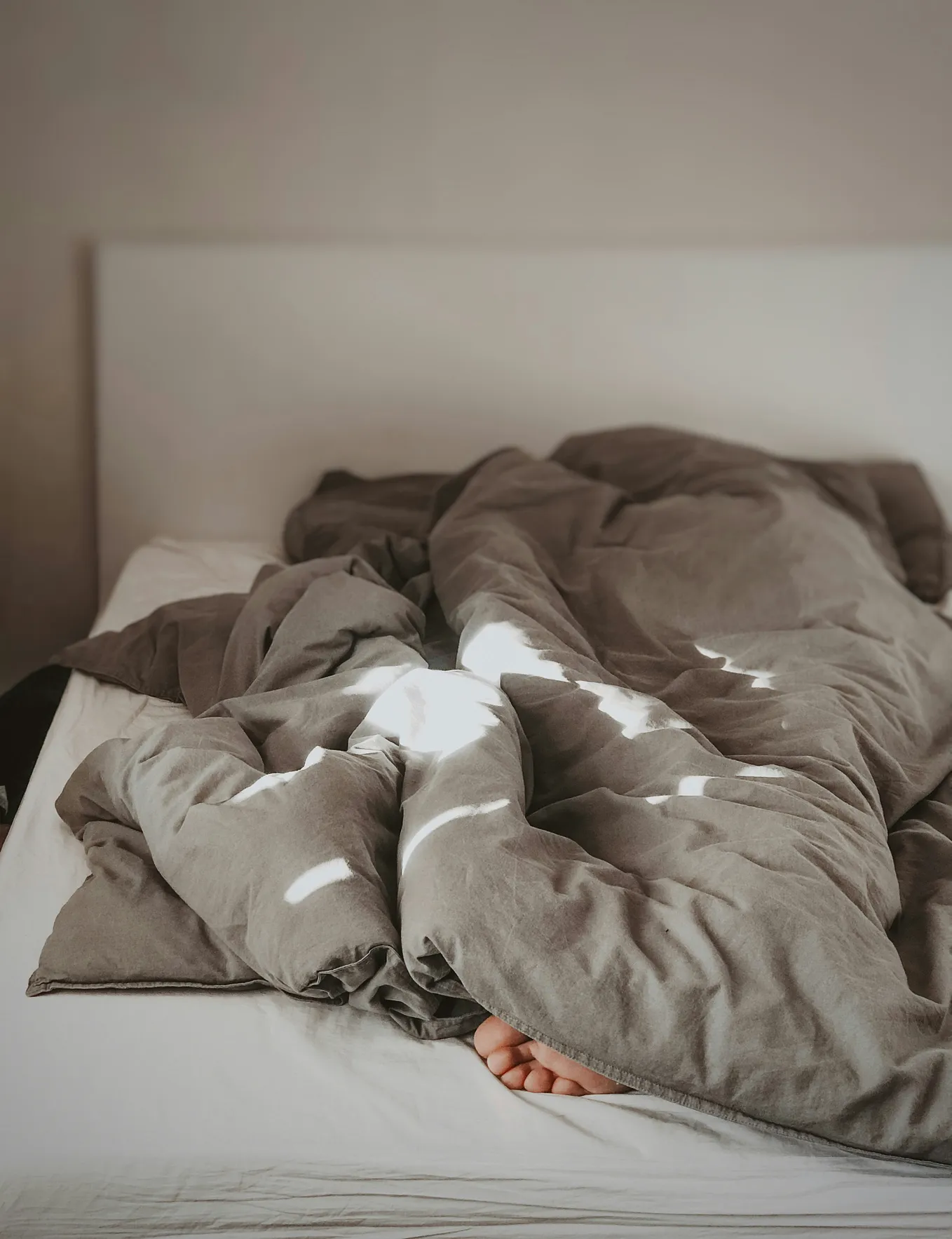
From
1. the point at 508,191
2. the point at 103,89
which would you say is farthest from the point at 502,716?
the point at 103,89

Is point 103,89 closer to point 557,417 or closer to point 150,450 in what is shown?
point 150,450

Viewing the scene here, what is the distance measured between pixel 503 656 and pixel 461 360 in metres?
1.16

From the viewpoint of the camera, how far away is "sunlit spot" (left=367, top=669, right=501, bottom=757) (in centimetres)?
121

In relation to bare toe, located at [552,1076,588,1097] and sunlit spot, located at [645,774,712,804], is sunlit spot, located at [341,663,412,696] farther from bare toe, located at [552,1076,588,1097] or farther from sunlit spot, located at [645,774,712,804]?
bare toe, located at [552,1076,588,1097]

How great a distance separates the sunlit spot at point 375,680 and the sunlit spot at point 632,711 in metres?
0.22

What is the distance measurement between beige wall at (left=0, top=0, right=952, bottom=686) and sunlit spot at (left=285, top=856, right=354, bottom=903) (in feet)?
5.57

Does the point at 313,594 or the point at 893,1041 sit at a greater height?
the point at 313,594

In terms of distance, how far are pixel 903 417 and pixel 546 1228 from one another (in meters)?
2.01

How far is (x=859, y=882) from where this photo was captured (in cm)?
110

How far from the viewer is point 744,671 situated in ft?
5.27

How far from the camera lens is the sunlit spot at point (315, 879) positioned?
1.03 m

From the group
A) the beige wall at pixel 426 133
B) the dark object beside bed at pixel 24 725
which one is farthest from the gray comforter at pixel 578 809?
the beige wall at pixel 426 133

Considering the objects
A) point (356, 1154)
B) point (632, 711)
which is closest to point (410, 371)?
point (632, 711)

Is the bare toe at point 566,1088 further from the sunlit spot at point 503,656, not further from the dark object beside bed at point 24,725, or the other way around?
the dark object beside bed at point 24,725
